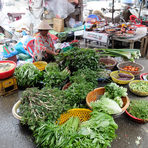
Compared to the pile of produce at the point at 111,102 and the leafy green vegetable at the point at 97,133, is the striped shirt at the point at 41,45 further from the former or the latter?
the leafy green vegetable at the point at 97,133

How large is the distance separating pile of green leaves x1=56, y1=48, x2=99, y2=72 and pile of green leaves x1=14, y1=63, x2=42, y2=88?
68 cm

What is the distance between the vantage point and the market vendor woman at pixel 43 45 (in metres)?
4.03

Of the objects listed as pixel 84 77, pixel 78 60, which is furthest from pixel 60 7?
pixel 84 77

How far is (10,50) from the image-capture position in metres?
4.44

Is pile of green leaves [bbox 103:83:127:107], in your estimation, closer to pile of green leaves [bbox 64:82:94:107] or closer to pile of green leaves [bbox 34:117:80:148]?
pile of green leaves [bbox 64:82:94:107]

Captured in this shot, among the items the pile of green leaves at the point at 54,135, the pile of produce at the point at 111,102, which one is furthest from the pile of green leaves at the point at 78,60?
the pile of green leaves at the point at 54,135

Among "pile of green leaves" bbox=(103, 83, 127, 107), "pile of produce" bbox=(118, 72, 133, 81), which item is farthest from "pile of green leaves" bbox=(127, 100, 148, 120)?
"pile of produce" bbox=(118, 72, 133, 81)

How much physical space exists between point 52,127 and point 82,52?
86.6 inches

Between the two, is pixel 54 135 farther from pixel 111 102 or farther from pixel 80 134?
pixel 111 102

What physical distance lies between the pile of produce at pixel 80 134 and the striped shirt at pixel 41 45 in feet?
8.74

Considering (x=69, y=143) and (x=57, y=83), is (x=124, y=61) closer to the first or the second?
(x=57, y=83)

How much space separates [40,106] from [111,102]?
1.13m

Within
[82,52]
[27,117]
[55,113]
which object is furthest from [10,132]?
[82,52]

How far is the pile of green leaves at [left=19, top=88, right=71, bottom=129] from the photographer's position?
2.08 m
